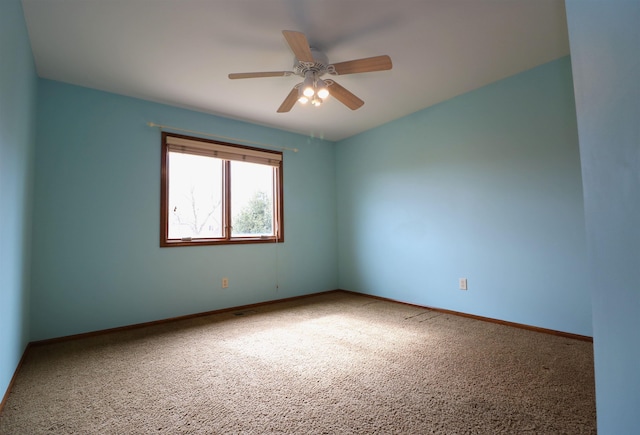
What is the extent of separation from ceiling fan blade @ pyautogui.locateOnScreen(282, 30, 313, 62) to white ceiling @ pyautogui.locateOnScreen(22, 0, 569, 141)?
0.29 meters

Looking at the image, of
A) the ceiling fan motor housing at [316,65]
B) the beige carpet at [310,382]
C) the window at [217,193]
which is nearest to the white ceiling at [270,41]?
A: the ceiling fan motor housing at [316,65]

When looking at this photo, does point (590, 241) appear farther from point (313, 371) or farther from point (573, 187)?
point (573, 187)

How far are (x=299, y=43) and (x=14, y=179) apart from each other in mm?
2007

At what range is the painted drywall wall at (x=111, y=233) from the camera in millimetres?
2770

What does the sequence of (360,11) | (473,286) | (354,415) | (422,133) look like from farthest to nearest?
(422,133) → (473,286) → (360,11) → (354,415)

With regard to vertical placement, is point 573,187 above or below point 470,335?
above

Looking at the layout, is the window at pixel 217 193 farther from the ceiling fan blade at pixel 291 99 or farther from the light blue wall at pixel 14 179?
the ceiling fan blade at pixel 291 99

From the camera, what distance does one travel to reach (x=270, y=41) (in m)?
2.31

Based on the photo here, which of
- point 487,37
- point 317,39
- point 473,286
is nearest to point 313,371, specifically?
point 473,286

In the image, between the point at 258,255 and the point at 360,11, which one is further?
the point at 258,255

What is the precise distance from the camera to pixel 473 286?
3.23 m

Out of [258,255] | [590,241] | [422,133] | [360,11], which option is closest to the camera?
[590,241]

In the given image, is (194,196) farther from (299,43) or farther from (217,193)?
(299,43)

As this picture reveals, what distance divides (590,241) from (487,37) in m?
2.19
